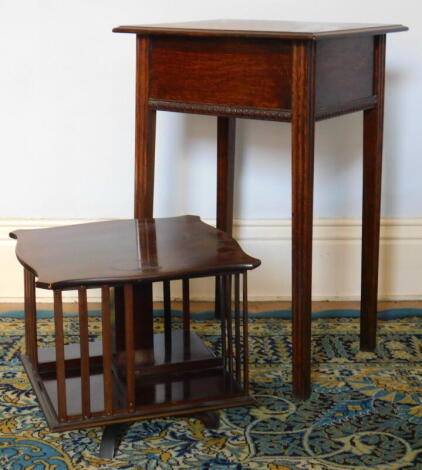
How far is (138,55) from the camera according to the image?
2174 mm

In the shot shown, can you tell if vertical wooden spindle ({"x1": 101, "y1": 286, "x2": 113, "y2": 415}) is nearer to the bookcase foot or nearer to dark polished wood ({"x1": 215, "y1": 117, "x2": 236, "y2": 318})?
the bookcase foot

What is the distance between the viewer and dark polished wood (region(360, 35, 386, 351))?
7.21 feet

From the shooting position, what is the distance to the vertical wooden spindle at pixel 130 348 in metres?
1.78

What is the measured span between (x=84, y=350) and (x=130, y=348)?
97 mm

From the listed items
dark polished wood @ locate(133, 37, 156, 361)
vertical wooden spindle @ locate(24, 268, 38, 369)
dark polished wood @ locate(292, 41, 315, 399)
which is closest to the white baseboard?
dark polished wood @ locate(133, 37, 156, 361)

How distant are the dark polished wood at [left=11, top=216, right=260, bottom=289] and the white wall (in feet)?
1.95

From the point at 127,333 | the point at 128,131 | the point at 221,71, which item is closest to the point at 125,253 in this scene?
the point at 127,333

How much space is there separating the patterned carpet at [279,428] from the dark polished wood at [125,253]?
0.36m

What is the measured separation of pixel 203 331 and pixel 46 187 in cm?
67

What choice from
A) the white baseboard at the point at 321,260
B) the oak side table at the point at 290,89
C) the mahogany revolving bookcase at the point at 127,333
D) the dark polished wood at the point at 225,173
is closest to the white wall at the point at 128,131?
the white baseboard at the point at 321,260

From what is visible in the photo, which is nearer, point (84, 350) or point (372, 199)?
point (84, 350)

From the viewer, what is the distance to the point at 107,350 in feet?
5.87

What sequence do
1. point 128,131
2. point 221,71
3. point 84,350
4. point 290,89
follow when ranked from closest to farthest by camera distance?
point 84,350, point 290,89, point 221,71, point 128,131

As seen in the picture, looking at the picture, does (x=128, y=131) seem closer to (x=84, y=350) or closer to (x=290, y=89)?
(x=290, y=89)
